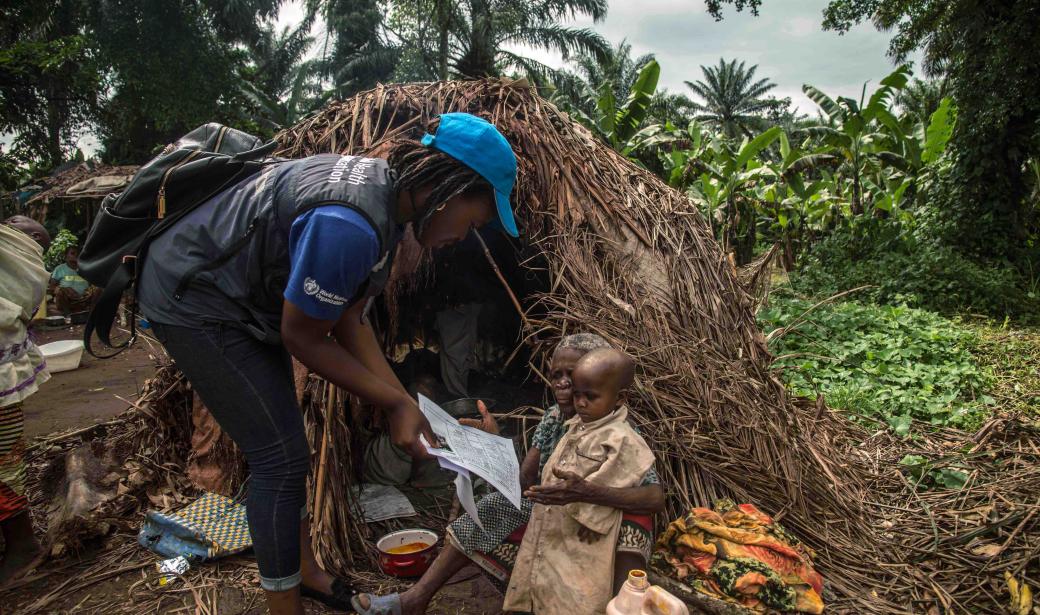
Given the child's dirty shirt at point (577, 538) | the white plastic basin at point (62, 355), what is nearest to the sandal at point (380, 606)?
the child's dirty shirt at point (577, 538)

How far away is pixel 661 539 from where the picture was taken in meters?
2.54

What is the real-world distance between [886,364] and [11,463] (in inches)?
249

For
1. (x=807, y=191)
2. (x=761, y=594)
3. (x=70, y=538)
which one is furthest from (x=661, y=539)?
(x=807, y=191)

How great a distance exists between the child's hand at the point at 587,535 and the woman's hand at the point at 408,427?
0.64 meters

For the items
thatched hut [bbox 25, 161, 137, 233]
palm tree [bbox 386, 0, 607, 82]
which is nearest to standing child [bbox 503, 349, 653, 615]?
thatched hut [bbox 25, 161, 137, 233]

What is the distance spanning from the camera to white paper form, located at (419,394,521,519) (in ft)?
6.09

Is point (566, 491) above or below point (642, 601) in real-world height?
above

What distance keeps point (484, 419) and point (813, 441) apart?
2.15 meters

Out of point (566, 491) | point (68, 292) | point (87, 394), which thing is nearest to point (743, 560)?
point (566, 491)

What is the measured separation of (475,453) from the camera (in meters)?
2.01

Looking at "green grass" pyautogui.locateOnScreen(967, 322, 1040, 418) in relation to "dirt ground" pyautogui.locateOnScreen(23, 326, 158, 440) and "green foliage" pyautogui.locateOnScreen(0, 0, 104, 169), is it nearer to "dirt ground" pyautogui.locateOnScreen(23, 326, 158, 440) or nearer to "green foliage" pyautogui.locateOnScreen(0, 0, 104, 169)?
"dirt ground" pyautogui.locateOnScreen(23, 326, 158, 440)

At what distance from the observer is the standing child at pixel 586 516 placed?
2066mm

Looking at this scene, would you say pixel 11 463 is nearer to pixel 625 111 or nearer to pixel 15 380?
pixel 15 380

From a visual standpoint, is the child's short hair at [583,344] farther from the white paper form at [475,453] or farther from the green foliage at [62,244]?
the green foliage at [62,244]
